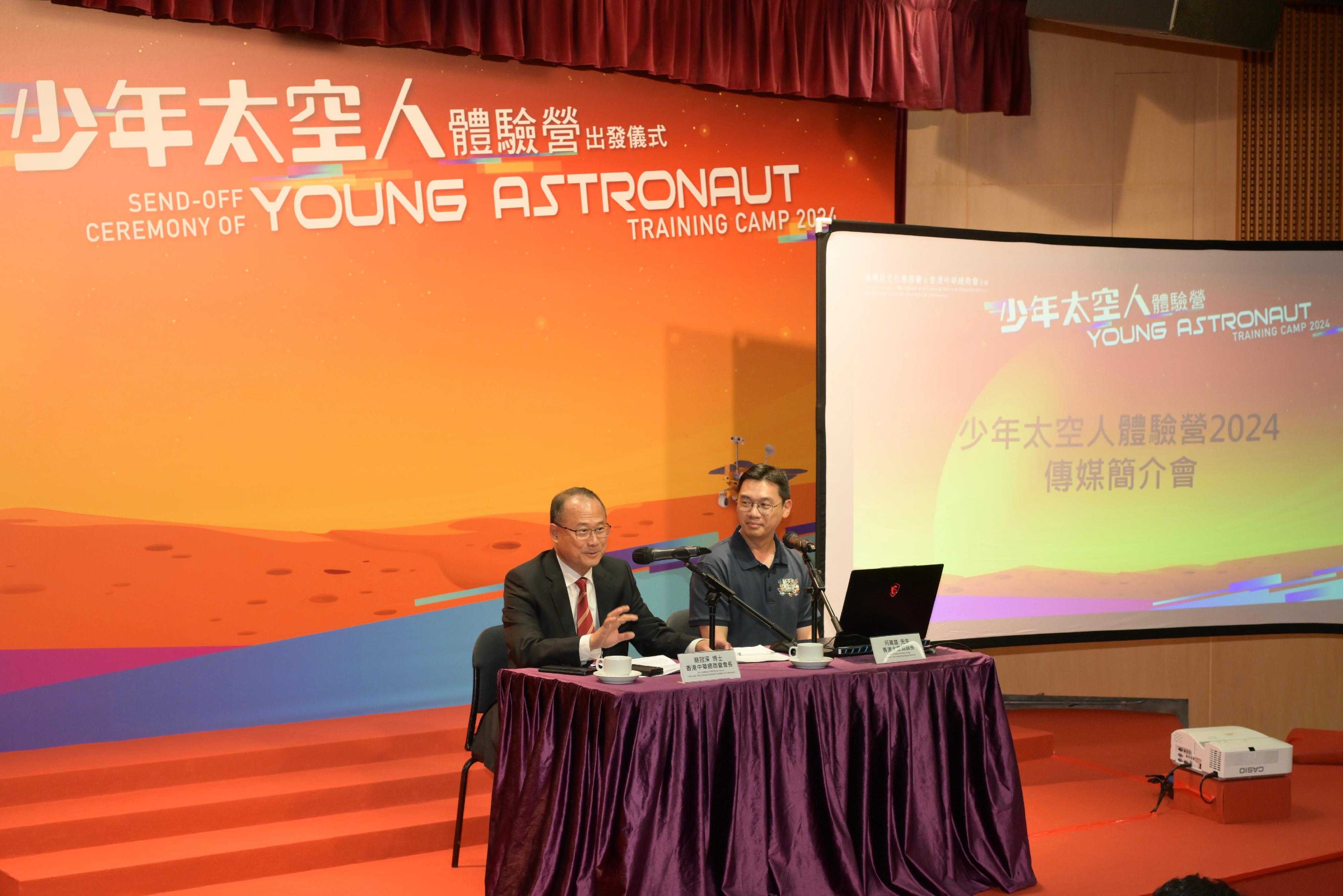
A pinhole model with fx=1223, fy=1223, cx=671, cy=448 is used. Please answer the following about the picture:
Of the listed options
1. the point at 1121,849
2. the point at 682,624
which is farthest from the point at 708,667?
the point at 1121,849

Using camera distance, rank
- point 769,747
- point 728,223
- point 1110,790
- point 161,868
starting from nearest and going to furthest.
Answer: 1. point 769,747
2. point 161,868
3. point 1110,790
4. point 728,223

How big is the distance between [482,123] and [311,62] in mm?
707

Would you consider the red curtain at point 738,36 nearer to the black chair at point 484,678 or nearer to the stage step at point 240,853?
the black chair at point 484,678

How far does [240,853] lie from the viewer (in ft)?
11.9

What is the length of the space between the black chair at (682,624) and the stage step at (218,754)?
104cm

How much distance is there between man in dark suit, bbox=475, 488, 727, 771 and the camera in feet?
11.2

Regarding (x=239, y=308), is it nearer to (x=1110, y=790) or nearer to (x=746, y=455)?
(x=746, y=455)

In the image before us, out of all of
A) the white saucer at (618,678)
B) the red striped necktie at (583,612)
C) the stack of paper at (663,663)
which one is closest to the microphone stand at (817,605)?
the stack of paper at (663,663)

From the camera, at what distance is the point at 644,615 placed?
3732 millimetres

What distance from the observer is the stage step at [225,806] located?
3551 mm

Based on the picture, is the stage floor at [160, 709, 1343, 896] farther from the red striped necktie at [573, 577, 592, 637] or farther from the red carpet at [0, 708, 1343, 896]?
the red striped necktie at [573, 577, 592, 637]

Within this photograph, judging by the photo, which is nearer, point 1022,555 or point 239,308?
point 239,308

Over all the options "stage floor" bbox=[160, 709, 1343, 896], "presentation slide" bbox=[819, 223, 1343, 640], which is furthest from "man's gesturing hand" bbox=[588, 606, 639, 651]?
"presentation slide" bbox=[819, 223, 1343, 640]

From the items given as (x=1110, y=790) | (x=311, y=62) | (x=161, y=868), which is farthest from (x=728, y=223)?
(x=161, y=868)
